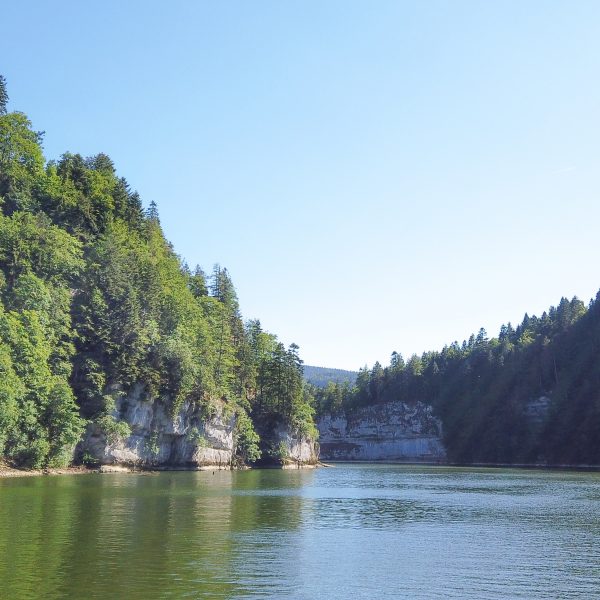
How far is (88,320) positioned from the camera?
82688 mm

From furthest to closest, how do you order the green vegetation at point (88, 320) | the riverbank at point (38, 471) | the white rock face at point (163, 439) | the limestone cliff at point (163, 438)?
the white rock face at point (163, 439)
the limestone cliff at point (163, 438)
the green vegetation at point (88, 320)
the riverbank at point (38, 471)

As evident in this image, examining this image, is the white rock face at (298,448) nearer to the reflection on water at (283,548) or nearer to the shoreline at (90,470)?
the shoreline at (90,470)

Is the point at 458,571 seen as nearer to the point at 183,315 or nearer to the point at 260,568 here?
the point at 260,568

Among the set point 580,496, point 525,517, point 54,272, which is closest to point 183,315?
point 54,272

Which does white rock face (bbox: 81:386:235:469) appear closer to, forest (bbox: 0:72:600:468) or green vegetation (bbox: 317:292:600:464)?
forest (bbox: 0:72:600:468)

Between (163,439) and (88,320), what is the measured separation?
21232 millimetres

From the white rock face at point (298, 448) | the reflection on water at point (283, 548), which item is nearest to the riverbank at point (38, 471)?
the reflection on water at point (283, 548)

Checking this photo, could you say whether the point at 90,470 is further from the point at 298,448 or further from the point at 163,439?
the point at 298,448

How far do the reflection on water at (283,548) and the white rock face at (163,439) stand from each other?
3265cm

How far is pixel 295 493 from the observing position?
58.0m

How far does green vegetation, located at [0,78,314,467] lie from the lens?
6862 centimetres

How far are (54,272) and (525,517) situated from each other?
206 ft

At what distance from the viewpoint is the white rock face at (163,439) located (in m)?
81.2

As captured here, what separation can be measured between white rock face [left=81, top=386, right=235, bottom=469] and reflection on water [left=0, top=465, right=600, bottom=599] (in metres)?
32.6
